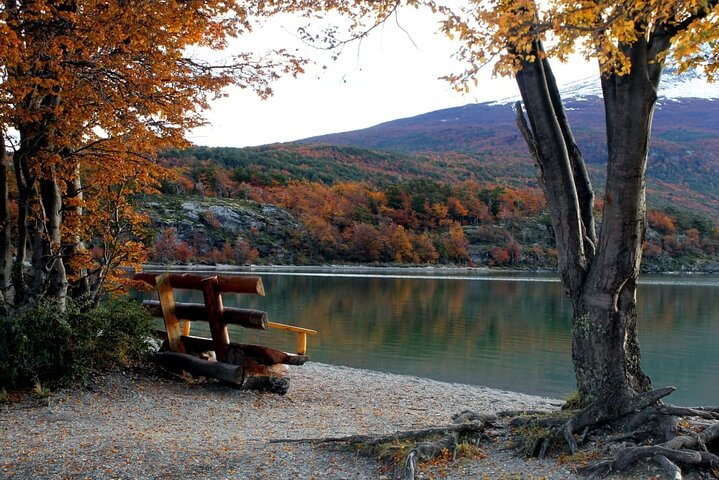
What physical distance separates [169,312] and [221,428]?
3.80 metres

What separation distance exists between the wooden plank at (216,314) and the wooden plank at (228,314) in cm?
13

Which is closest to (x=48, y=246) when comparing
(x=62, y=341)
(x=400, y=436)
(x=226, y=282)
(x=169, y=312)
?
(x=62, y=341)

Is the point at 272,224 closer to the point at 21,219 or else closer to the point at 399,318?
the point at 399,318

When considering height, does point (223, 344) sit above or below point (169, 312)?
below

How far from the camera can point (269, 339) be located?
2072cm

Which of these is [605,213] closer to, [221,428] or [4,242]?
[221,428]

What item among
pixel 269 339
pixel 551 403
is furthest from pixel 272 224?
pixel 551 403

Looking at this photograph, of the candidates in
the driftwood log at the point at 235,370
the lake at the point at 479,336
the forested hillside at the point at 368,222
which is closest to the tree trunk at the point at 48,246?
the driftwood log at the point at 235,370

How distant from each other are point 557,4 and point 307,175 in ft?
404

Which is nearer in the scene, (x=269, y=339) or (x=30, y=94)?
(x=30, y=94)

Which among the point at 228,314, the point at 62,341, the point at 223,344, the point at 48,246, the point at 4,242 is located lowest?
the point at 223,344

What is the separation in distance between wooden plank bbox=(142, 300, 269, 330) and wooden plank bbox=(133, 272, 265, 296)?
0.32 meters

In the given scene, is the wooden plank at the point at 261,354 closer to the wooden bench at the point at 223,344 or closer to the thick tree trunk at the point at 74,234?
the wooden bench at the point at 223,344

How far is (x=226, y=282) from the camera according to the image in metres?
10.7
